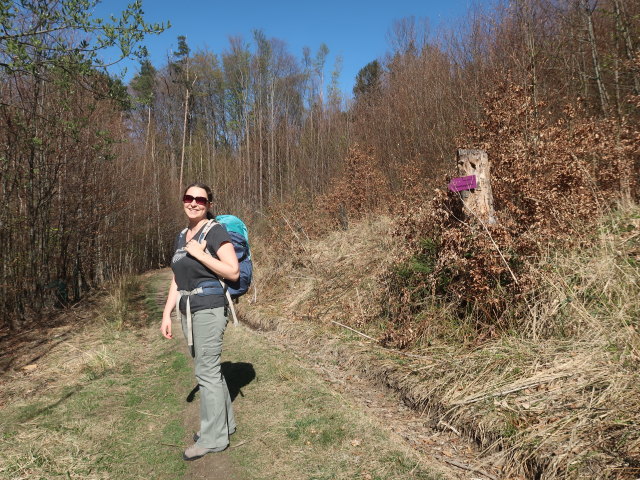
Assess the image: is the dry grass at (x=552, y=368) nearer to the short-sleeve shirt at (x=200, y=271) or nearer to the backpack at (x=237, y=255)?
the backpack at (x=237, y=255)

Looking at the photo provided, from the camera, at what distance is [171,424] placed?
4.02m

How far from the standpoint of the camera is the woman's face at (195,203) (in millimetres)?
3355

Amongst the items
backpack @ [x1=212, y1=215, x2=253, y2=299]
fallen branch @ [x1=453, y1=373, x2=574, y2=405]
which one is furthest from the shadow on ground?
fallen branch @ [x1=453, y1=373, x2=574, y2=405]

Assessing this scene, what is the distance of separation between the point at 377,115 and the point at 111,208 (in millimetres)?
9252

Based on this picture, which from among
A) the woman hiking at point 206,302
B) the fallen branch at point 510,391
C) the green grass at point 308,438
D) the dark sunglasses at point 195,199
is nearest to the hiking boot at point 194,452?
the woman hiking at point 206,302

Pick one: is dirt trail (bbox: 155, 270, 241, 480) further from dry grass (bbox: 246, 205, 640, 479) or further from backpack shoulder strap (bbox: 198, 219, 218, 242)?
dry grass (bbox: 246, 205, 640, 479)

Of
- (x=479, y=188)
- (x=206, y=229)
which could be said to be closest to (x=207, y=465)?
(x=206, y=229)

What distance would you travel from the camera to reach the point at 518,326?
4.67m

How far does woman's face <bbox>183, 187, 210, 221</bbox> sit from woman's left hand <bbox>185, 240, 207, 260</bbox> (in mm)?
243

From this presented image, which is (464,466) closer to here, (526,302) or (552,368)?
(552,368)

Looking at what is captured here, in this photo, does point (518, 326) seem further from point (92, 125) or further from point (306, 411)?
point (92, 125)

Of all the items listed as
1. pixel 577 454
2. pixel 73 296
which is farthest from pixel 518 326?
pixel 73 296

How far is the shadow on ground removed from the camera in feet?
15.6

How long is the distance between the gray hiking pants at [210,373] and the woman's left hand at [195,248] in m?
0.44
